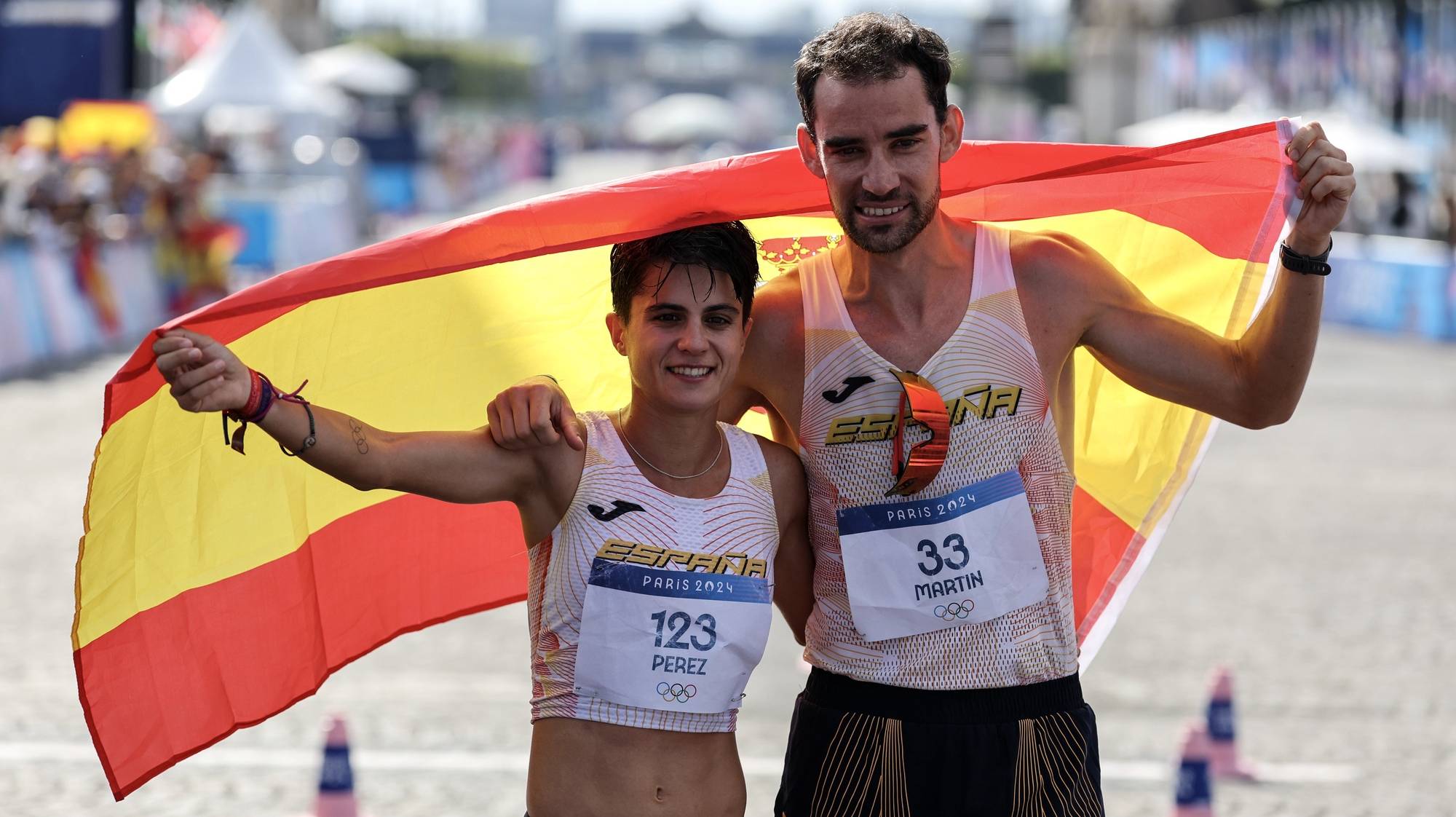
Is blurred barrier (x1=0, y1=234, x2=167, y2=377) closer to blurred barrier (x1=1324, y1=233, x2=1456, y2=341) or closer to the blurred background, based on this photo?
the blurred background

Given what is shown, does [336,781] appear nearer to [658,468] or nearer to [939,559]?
[658,468]

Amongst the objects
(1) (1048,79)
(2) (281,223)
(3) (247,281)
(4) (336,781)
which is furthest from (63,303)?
(1) (1048,79)

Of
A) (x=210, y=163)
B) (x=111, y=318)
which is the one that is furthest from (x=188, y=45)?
(x=111, y=318)

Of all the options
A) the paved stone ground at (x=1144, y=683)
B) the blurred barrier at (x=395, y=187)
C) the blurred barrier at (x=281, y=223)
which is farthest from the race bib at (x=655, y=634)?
the blurred barrier at (x=395, y=187)

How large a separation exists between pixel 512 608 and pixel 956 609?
6151 millimetres

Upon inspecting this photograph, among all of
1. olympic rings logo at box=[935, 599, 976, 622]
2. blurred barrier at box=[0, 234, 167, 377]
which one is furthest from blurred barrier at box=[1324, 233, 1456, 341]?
olympic rings logo at box=[935, 599, 976, 622]

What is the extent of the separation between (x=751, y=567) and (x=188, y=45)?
3152cm

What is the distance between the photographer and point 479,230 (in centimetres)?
350

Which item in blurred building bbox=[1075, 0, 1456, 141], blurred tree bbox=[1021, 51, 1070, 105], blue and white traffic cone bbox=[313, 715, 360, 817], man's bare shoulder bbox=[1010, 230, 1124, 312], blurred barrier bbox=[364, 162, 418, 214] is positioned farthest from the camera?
blurred tree bbox=[1021, 51, 1070, 105]

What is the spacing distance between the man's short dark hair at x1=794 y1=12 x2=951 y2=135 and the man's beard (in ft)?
0.54

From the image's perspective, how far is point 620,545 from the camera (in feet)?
10.6

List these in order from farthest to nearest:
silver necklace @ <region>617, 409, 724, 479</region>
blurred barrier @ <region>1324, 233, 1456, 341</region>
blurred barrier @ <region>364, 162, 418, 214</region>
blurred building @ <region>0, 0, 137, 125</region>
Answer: blurred barrier @ <region>364, 162, 418, 214</region>
blurred barrier @ <region>1324, 233, 1456, 341</region>
blurred building @ <region>0, 0, 137, 125</region>
silver necklace @ <region>617, 409, 724, 479</region>

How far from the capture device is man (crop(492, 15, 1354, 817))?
3312mm

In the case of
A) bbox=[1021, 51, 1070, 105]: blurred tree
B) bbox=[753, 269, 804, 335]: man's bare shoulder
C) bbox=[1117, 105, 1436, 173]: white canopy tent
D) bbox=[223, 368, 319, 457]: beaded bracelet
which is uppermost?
bbox=[1021, 51, 1070, 105]: blurred tree
